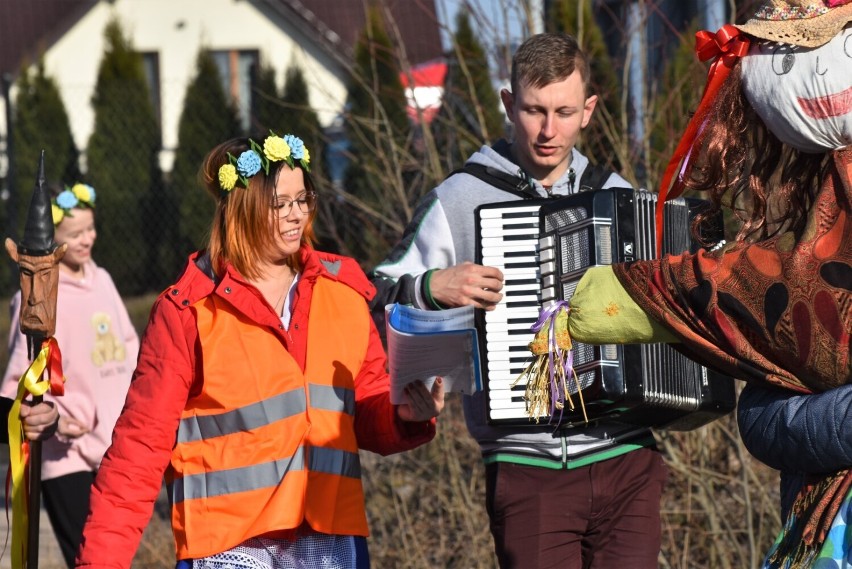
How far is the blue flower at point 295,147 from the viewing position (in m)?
3.92

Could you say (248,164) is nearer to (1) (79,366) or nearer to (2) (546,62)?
(2) (546,62)

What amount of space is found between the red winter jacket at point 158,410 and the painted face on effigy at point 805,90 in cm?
151

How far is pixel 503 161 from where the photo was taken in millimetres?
4102

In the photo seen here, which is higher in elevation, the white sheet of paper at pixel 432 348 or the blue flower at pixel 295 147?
the blue flower at pixel 295 147

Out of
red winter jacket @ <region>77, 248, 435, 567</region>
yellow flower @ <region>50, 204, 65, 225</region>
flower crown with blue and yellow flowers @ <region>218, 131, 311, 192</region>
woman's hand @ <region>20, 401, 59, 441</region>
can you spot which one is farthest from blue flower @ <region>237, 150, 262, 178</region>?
yellow flower @ <region>50, 204, 65, 225</region>

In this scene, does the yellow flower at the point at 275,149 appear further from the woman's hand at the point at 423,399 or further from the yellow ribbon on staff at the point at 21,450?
the yellow ribbon on staff at the point at 21,450

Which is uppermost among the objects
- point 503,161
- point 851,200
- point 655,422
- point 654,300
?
point 503,161

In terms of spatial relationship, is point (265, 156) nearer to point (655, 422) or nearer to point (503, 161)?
point (503, 161)

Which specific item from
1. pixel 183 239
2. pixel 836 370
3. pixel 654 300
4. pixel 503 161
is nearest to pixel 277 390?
pixel 503 161

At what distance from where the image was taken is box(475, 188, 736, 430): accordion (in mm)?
3660

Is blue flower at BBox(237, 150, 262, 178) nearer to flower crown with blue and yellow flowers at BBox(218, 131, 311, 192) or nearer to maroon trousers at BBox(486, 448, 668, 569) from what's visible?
flower crown with blue and yellow flowers at BBox(218, 131, 311, 192)

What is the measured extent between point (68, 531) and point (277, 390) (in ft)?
8.34

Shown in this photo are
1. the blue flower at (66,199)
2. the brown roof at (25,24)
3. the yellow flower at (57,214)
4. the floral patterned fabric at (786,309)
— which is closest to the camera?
the floral patterned fabric at (786,309)

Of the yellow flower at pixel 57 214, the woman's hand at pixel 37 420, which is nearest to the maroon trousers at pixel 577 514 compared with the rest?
the woman's hand at pixel 37 420
